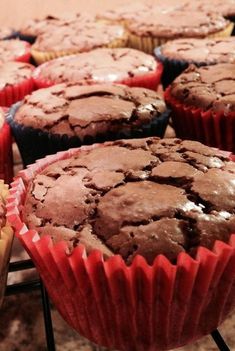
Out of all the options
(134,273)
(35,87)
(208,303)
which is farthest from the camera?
(35,87)

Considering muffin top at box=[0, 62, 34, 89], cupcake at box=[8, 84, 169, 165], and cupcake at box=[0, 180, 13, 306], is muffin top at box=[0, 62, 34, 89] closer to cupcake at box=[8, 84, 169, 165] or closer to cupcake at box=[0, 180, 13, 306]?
cupcake at box=[8, 84, 169, 165]

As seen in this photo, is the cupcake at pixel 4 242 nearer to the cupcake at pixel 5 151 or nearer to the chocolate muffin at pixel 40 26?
the cupcake at pixel 5 151

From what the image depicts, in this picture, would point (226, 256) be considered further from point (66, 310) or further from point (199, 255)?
point (66, 310)

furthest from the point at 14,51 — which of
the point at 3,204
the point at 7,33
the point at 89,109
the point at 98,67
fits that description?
the point at 3,204

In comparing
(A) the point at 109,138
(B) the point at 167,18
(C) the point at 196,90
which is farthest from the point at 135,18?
(A) the point at 109,138

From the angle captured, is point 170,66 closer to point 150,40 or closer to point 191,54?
point 191,54

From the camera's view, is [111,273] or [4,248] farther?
[4,248]

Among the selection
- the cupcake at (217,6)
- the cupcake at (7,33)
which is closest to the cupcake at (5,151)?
the cupcake at (7,33)
